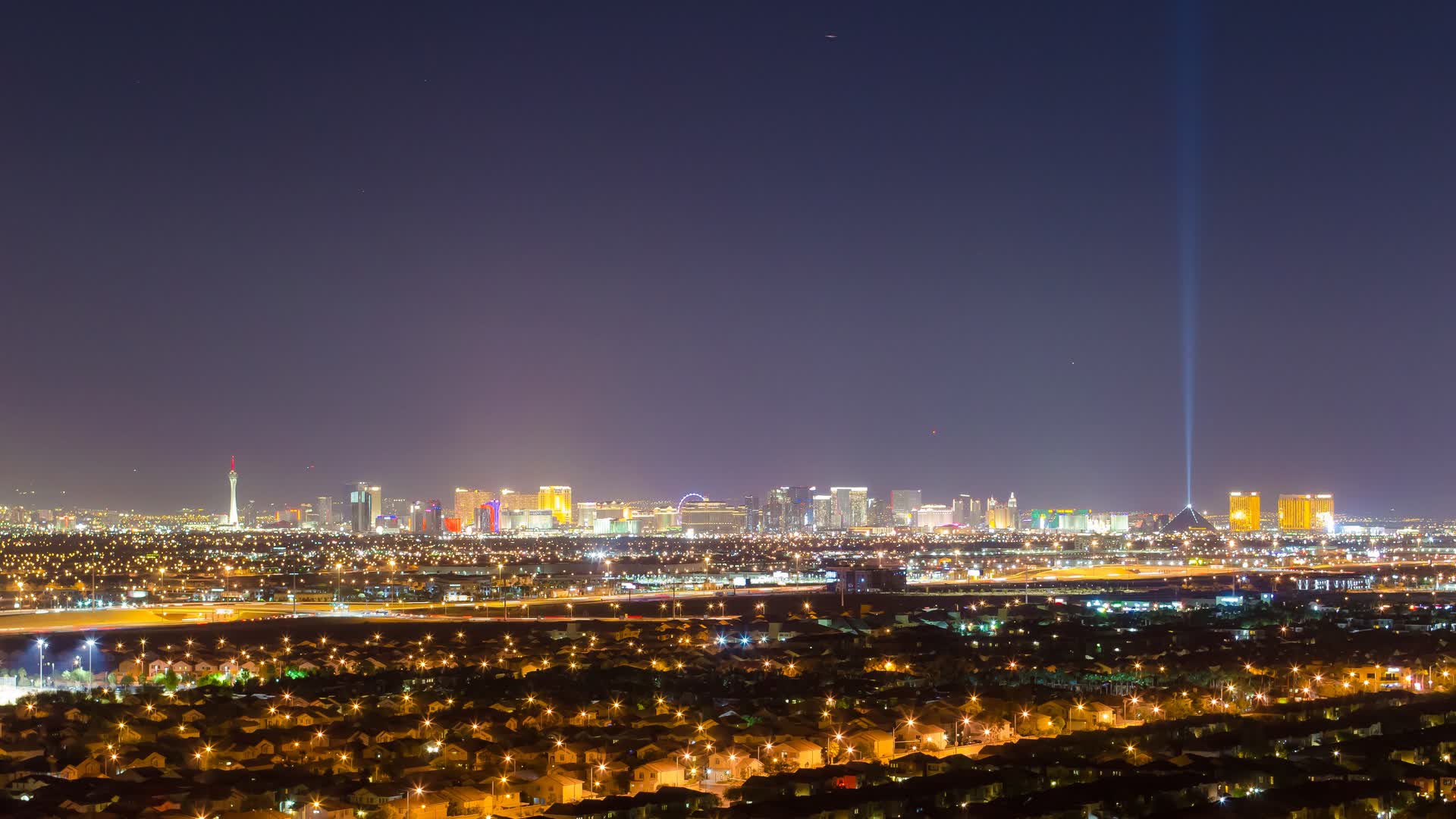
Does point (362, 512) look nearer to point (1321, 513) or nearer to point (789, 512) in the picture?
point (789, 512)

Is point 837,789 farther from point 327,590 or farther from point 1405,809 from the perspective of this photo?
point 327,590

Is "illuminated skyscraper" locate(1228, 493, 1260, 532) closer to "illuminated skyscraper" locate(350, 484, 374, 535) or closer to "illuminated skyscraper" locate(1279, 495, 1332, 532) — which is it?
"illuminated skyscraper" locate(1279, 495, 1332, 532)

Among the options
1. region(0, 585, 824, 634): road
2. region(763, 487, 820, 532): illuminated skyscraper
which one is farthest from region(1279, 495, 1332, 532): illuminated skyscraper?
region(0, 585, 824, 634): road

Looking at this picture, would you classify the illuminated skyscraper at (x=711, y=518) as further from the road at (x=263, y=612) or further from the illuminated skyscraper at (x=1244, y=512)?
the road at (x=263, y=612)

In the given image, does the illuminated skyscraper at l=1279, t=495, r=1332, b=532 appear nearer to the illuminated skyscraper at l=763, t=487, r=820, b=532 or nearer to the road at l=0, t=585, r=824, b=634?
the illuminated skyscraper at l=763, t=487, r=820, b=532

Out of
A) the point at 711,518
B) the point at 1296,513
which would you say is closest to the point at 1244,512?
the point at 1296,513

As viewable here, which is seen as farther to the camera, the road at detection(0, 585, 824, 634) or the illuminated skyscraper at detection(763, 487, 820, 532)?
the illuminated skyscraper at detection(763, 487, 820, 532)

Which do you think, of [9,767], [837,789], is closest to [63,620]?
[9,767]
